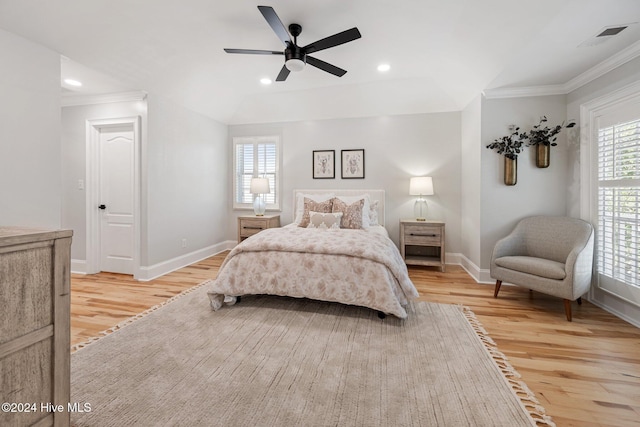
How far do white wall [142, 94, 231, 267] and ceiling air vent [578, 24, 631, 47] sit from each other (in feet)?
15.5

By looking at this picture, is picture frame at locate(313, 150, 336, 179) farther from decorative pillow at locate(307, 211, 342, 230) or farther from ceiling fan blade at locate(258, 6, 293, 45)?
ceiling fan blade at locate(258, 6, 293, 45)

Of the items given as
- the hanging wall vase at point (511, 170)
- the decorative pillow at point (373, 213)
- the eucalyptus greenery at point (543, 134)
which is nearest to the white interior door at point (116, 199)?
the decorative pillow at point (373, 213)

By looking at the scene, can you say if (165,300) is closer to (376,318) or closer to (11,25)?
(376,318)

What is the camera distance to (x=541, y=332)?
233 cm

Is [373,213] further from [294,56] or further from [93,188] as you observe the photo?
[93,188]

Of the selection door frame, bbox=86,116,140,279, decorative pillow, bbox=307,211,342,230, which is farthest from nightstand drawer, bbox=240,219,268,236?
door frame, bbox=86,116,140,279

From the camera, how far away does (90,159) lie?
3.94m

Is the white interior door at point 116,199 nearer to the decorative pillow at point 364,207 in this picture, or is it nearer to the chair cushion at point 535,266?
the decorative pillow at point 364,207

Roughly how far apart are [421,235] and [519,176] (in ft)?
4.72

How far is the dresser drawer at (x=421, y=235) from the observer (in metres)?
4.12

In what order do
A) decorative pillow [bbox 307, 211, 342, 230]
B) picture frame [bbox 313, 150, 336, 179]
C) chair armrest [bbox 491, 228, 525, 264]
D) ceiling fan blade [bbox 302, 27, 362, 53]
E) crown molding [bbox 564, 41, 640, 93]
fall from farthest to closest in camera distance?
picture frame [bbox 313, 150, 336, 179]
decorative pillow [bbox 307, 211, 342, 230]
chair armrest [bbox 491, 228, 525, 264]
crown molding [bbox 564, 41, 640, 93]
ceiling fan blade [bbox 302, 27, 362, 53]

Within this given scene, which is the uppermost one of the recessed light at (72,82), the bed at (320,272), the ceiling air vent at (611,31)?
the recessed light at (72,82)

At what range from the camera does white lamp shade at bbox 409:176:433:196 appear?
4316 millimetres

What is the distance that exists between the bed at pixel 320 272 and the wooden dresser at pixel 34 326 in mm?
1538
